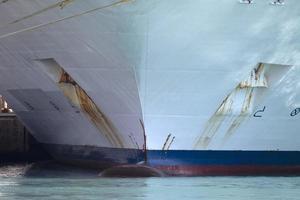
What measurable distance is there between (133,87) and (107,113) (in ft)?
5.59

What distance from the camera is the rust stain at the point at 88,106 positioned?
2486 cm

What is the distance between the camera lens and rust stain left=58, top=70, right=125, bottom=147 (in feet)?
81.6

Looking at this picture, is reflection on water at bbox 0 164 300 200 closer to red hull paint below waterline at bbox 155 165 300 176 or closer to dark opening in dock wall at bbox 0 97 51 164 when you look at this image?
red hull paint below waterline at bbox 155 165 300 176

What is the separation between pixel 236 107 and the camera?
2420 cm

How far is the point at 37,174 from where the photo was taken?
2833 cm

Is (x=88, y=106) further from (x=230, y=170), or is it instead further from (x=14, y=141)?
(x=14, y=141)

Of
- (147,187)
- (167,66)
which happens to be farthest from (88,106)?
(147,187)

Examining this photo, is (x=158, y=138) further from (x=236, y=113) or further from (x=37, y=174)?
(x=37, y=174)

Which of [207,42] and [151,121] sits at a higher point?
[207,42]

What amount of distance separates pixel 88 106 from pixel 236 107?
387cm

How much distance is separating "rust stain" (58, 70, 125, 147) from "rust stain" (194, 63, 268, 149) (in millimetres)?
2207

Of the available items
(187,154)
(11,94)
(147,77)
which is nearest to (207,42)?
(147,77)

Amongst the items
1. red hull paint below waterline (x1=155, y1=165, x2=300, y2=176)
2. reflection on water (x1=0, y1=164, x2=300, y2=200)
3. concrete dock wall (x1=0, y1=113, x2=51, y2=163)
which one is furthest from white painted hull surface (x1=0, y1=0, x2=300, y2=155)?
concrete dock wall (x1=0, y1=113, x2=51, y2=163)

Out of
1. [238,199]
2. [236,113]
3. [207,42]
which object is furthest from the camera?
[236,113]
